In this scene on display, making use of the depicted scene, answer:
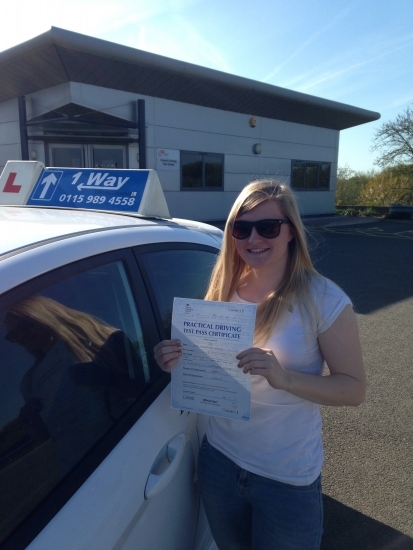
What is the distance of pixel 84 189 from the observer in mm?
2598

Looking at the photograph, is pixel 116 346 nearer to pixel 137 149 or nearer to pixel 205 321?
pixel 205 321

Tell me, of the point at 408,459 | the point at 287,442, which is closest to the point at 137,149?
the point at 408,459

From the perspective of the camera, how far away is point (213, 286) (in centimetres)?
191

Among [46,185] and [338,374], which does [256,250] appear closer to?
[338,374]

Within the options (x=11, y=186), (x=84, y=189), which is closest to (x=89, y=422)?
(x=84, y=189)

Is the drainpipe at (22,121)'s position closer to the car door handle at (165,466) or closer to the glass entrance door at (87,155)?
the glass entrance door at (87,155)

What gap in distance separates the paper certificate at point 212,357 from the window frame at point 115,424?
0.51ft

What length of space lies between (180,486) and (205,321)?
640mm

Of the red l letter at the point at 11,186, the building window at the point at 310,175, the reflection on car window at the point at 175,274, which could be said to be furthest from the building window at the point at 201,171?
the reflection on car window at the point at 175,274

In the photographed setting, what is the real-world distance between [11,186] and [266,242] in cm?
185

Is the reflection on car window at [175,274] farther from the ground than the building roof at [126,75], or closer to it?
closer to it

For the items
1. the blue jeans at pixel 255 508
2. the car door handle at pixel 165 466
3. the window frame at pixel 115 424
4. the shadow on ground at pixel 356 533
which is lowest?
the shadow on ground at pixel 356 533

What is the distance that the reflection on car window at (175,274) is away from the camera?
1.82 m

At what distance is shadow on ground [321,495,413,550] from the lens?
2.46 metres
